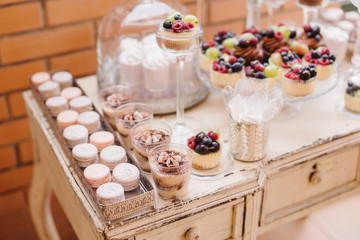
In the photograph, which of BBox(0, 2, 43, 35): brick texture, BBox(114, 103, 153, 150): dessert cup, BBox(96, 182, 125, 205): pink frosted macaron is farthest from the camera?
BBox(0, 2, 43, 35): brick texture

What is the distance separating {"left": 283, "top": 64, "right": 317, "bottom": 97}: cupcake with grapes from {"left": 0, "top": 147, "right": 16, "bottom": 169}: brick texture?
1.13 metres

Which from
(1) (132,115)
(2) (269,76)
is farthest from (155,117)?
(2) (269,76)

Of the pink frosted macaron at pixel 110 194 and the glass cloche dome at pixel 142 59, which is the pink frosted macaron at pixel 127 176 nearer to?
the pink frosted macaron at pixel 110 194

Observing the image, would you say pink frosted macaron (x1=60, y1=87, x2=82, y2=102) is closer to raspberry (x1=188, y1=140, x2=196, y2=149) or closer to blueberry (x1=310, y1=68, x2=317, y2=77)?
raspberry (x1=188, y1=140, x2=196, y2=149)

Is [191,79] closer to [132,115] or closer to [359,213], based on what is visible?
[132,115]

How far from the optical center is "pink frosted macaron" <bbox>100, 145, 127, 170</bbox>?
1.11m

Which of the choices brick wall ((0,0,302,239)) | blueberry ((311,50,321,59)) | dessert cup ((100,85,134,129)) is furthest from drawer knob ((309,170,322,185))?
brick wall ((0,0,302,239))

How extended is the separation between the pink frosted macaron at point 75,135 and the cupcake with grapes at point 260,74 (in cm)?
44

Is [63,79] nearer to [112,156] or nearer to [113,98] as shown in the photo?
[113,98]

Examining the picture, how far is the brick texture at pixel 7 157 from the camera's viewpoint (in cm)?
187

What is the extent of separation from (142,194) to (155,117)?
1.38 feet

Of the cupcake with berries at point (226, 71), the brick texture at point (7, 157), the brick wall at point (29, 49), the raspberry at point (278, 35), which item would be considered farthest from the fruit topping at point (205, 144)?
the brick texture at point (7, 157)

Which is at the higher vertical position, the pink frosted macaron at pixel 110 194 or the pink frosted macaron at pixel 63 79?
the pink frosted macaron at pixel 63 79

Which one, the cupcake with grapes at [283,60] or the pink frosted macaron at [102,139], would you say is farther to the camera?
the cupcake with grapes at [283,60]
